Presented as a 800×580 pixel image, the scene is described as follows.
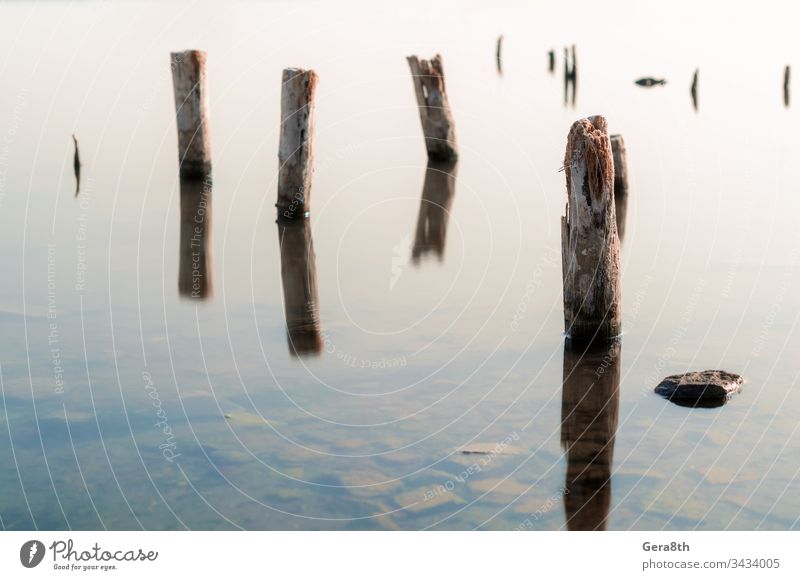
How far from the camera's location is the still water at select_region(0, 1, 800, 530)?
25.3 ft

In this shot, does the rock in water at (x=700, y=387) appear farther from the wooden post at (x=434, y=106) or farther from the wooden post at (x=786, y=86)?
the wooden post at (x=786, y=86)

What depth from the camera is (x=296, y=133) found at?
47.4ft

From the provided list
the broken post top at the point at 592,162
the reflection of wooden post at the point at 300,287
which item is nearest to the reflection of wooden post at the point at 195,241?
the reflection of wooden post at the point at 300,287

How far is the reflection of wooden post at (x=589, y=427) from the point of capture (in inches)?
296

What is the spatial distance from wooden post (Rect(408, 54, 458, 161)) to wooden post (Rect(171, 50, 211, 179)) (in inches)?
147

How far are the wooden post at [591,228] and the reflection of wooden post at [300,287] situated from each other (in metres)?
2.49

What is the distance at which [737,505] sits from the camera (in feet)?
24.7

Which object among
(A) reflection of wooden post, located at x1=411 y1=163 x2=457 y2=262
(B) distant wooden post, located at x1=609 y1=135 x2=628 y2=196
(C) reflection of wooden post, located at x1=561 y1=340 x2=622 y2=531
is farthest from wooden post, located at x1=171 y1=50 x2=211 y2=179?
(C) reflection of wooden post, located at x1=561 y1=340 x2=622 y2=531

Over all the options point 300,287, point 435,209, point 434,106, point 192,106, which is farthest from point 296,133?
point 434,106

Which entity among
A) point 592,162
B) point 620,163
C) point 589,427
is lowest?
point 589,427

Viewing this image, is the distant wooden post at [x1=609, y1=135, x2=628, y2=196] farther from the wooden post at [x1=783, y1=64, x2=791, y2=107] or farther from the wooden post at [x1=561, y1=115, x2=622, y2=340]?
the wooden post at [x1=783, y1=64, x2=791, y2=107]

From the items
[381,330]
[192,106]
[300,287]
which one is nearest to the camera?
[381,330]

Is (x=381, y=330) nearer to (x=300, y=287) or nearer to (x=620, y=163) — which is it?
(x=300, y=287)

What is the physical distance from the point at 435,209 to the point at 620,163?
288cm
